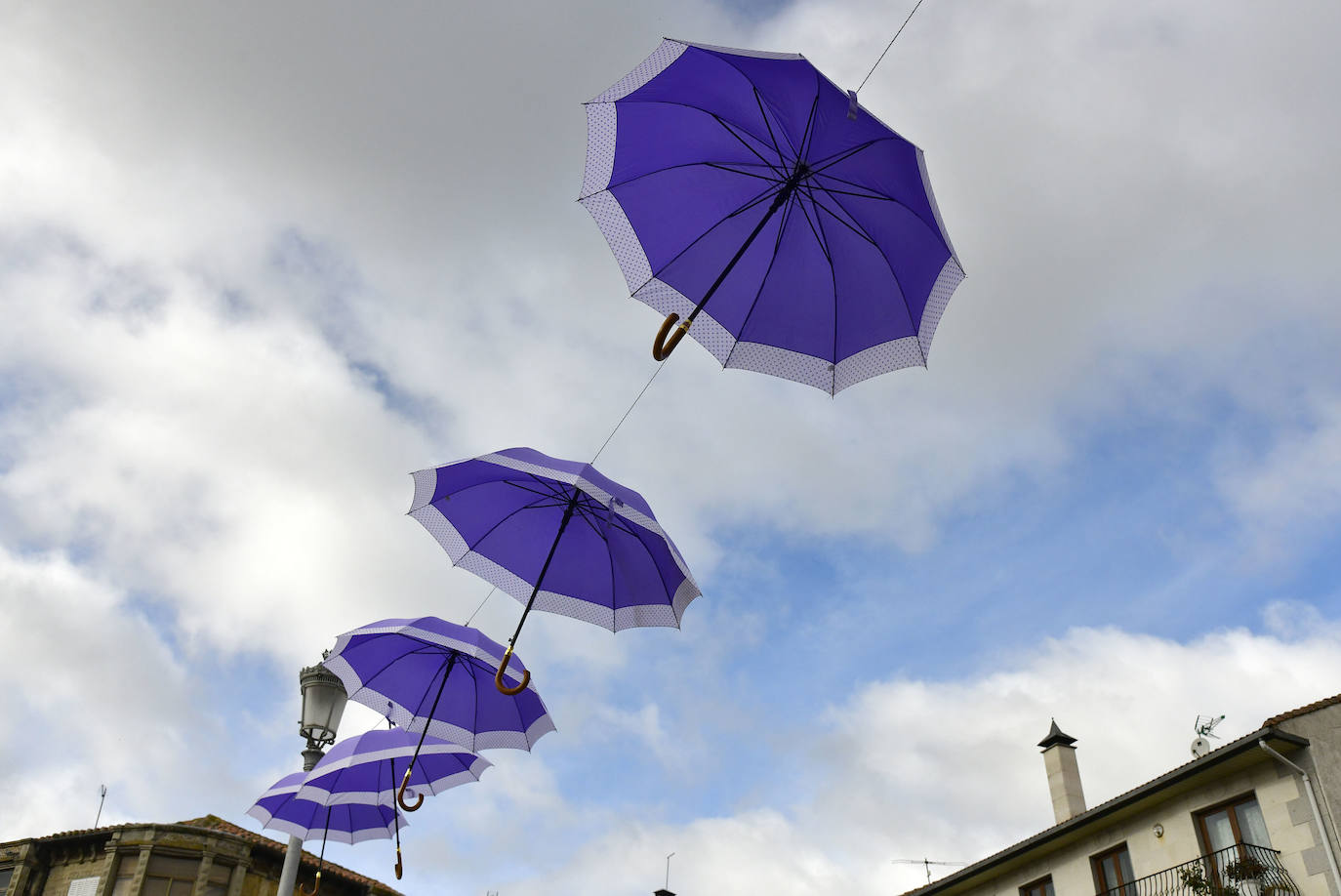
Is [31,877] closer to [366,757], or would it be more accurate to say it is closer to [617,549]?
[366,757]

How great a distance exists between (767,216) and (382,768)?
10.0 metres

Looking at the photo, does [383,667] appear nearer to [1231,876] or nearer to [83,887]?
[1231,876]

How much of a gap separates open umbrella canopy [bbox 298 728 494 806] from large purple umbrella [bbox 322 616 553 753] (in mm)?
354

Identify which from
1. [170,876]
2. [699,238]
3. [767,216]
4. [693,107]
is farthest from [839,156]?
[170,876]

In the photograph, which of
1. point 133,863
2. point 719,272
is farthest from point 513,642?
point 133,863

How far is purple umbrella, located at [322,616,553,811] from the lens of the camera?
13.1m

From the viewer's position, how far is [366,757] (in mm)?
13195

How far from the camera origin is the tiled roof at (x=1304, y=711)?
18375 millimetres

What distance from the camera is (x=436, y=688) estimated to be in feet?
45.1

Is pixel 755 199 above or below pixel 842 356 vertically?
above

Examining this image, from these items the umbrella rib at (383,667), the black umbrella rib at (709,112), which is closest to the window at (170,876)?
the umbrella rib at (383,667)

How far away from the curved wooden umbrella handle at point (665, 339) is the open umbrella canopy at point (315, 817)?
317 inches

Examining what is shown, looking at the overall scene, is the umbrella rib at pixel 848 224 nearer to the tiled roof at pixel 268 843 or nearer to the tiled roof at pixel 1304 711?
the tiled roof at pixel 1304 711

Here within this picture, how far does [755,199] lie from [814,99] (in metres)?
1.18
